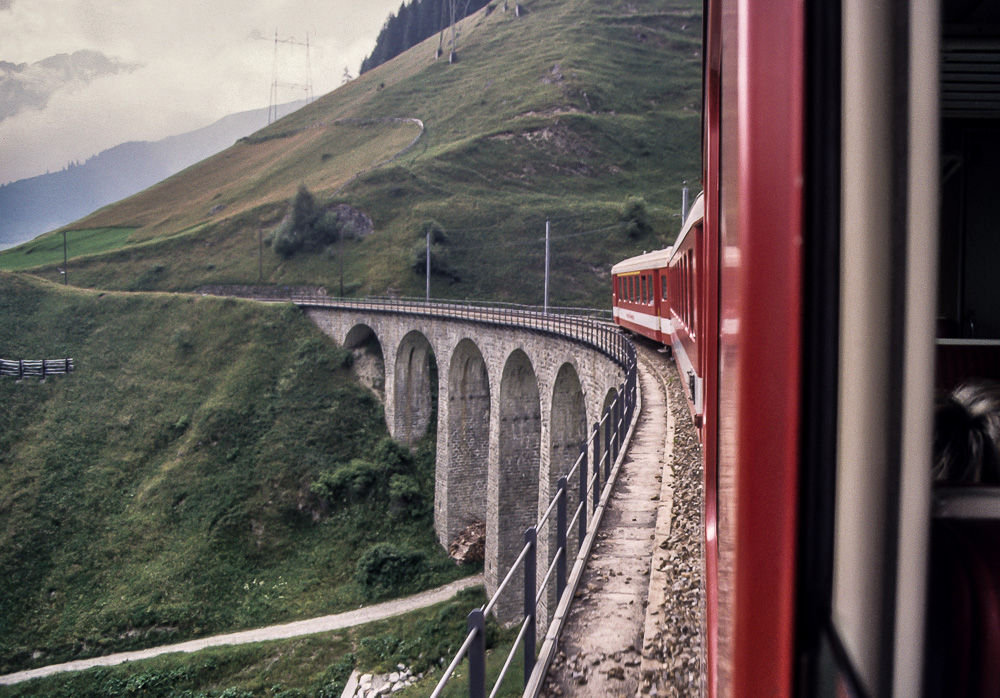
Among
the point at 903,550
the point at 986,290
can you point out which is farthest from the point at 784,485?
the point at 986,290

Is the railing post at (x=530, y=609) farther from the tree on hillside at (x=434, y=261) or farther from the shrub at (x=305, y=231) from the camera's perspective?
the shrub at (x=305, y=231)

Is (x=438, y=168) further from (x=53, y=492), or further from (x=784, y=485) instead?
(x=784, y=485)

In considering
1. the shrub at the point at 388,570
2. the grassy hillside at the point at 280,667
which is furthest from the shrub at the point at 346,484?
the grassy hillside at the point at 280,667

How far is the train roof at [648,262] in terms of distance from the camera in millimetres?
15266

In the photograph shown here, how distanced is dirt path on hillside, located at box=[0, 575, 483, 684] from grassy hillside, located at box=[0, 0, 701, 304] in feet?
81.7

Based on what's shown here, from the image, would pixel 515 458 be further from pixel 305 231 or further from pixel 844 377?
pixel 305 231

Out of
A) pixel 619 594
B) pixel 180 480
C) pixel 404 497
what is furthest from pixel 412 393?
pixel 619 594

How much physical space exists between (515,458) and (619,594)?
2063cm

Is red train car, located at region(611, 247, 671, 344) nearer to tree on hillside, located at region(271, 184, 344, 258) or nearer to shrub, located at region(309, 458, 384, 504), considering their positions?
shrub, located at region(309, 458, 384, 504)

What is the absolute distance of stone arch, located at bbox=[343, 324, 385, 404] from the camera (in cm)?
3841

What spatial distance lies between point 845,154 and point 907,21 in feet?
0.67

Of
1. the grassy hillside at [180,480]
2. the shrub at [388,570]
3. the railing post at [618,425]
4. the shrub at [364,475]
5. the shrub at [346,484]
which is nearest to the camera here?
the railing post at [618,425]

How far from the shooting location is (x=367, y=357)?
3966 cm

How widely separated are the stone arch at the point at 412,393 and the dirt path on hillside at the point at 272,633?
35.2 feet
